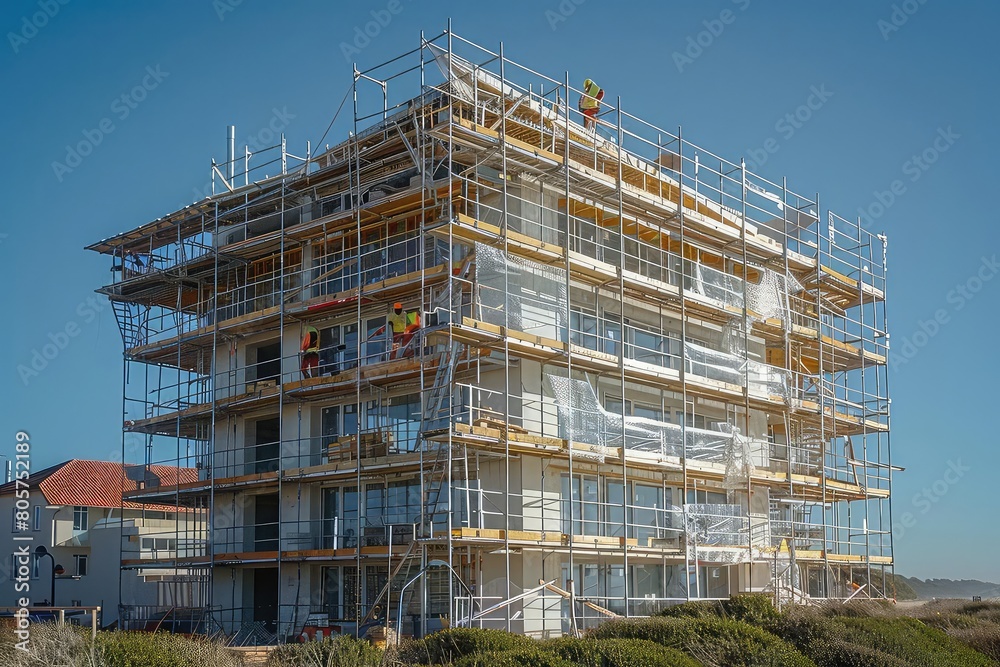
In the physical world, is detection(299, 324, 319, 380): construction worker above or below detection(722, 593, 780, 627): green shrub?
above

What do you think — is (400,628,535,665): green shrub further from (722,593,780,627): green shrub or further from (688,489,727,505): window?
(688,489,727,505): window

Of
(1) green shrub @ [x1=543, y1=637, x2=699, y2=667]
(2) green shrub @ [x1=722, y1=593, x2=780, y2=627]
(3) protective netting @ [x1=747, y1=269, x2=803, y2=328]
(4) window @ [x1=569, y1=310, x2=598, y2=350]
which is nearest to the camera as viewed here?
(1) green shrub @ [x1=543, y1=637, x2=699, y2=667]

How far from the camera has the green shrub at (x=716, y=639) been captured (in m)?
16.5

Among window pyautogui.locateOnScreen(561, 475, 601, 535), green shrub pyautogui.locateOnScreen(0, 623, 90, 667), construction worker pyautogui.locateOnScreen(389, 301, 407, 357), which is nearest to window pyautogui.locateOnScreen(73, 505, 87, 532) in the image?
construction worker pyautogui.locateOnScreen(389, 301, 407, 357)

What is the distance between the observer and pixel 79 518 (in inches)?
1935

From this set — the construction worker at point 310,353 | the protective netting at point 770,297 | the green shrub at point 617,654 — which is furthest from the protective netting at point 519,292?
the green shrub at point 617,654

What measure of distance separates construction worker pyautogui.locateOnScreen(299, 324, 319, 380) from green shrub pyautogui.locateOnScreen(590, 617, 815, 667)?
12.1 m

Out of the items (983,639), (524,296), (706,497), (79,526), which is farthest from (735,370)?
(79,526)

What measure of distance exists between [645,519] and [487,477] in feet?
16.9

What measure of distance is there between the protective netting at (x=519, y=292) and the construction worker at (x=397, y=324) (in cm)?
188

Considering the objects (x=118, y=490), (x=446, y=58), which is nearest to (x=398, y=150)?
(x=446, y=58)

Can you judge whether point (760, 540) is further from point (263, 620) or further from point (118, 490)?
point (118, 490)

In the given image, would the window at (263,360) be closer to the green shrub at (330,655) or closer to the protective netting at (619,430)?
the protective netting at (619,430)

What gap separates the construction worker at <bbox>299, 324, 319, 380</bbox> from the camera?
28.3 metres
